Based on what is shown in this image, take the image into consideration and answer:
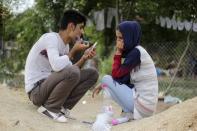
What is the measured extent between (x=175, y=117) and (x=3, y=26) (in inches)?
487

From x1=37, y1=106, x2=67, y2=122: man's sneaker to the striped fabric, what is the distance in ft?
2.86

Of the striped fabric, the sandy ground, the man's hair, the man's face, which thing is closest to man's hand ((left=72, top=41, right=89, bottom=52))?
the man's face

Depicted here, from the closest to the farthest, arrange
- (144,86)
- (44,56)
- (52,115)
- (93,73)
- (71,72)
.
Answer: (144,86) < (71,72) < (52,115) < (44,56) < (93,73)

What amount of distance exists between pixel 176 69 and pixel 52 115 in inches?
230

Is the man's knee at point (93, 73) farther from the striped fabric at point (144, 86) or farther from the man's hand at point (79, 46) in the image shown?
the striped fabric at point (144, 86)

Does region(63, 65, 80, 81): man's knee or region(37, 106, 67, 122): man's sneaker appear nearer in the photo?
region(63, 65, 80, 81): man's knee

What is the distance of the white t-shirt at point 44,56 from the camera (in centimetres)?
626

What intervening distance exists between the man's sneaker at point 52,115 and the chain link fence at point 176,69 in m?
5.24

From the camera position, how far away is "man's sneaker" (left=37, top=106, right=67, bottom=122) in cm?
629

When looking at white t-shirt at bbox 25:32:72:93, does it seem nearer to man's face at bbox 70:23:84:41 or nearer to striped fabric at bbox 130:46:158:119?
man's face at bbox 70:23:84:41

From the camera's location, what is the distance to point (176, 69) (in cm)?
1175

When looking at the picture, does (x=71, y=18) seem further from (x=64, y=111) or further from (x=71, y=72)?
(x=64, y=111)

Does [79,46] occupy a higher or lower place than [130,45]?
lower

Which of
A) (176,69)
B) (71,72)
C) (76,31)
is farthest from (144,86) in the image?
(176,69)
